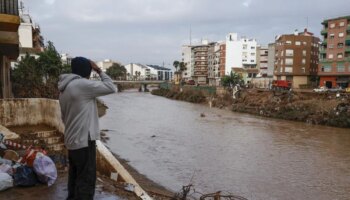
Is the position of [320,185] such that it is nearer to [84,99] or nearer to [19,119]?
[19,119]

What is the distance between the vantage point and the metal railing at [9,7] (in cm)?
1083

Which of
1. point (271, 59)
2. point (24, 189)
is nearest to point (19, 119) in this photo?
point (24, 189)

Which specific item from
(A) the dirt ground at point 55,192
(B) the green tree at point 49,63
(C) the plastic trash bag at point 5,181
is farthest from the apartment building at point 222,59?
(C) the plastic trash bag at point 5,181

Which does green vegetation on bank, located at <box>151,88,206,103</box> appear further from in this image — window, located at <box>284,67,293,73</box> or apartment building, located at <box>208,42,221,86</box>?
window, located at <box>284,67,293,73</box>

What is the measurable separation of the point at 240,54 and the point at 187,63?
102 ft

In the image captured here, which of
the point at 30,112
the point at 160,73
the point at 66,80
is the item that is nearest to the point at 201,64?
the point at 160,73

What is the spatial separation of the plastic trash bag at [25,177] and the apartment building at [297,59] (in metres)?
61.8

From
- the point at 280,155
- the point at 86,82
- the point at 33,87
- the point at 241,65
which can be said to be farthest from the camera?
the point at 241,65

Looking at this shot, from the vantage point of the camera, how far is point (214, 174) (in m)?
15.3

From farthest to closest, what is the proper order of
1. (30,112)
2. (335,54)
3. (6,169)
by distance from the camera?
(335,54), (30,112), (6,169)

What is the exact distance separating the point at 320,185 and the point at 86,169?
1245 centimetres

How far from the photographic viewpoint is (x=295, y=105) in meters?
41.3

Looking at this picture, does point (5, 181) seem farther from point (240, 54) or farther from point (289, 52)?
point (240, 54)

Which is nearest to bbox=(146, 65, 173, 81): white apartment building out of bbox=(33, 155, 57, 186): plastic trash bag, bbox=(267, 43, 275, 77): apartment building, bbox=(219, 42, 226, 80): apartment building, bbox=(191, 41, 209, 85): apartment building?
bbox=(191, 41, 209, 85): apartment building
